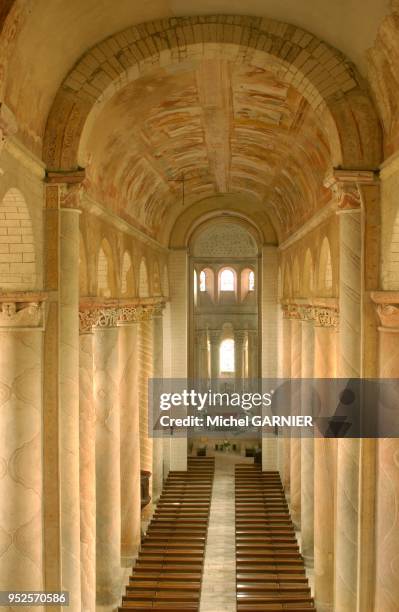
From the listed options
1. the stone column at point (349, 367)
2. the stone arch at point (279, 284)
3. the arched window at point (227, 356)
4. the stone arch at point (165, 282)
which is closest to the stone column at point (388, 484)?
the stone column at point (349, 367)

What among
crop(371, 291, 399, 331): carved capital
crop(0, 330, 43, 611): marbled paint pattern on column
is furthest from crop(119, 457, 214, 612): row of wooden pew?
crop(371, 291, 399, 331): carved capital

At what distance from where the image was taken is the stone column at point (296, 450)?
2512 cm

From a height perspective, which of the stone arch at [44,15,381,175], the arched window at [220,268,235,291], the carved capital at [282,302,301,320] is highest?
the stone arch at [44,15,381,175]

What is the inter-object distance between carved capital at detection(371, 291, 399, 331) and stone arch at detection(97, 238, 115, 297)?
27.1ft

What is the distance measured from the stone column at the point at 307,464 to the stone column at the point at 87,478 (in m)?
8.18

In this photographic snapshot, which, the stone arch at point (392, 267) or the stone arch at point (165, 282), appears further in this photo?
the stone arch at point (165, 282)

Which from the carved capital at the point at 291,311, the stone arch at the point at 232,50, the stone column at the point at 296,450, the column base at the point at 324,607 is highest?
the stone arch at the point at 232,50

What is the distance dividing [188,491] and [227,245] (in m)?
17.9

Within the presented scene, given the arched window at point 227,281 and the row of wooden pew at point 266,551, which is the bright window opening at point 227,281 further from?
the row of wooden pew at point 266,551

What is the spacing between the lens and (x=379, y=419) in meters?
11.9

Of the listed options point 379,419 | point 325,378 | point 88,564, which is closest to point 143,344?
point 325,378

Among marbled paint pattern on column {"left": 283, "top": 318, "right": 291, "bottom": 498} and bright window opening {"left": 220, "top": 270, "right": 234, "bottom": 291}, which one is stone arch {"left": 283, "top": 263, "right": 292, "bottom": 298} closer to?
marbled paint pattern on column {"left": 283, "top": 318, "right": 291, "bottom": 498}

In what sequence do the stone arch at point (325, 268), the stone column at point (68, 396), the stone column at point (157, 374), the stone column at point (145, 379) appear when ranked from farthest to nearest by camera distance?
the stone column at point (157, 374)
the stone column at point (145, 379)
the stone arch at point (325, 268)
the stone column at point (68, 396)

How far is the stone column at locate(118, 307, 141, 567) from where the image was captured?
20344 millimetres
